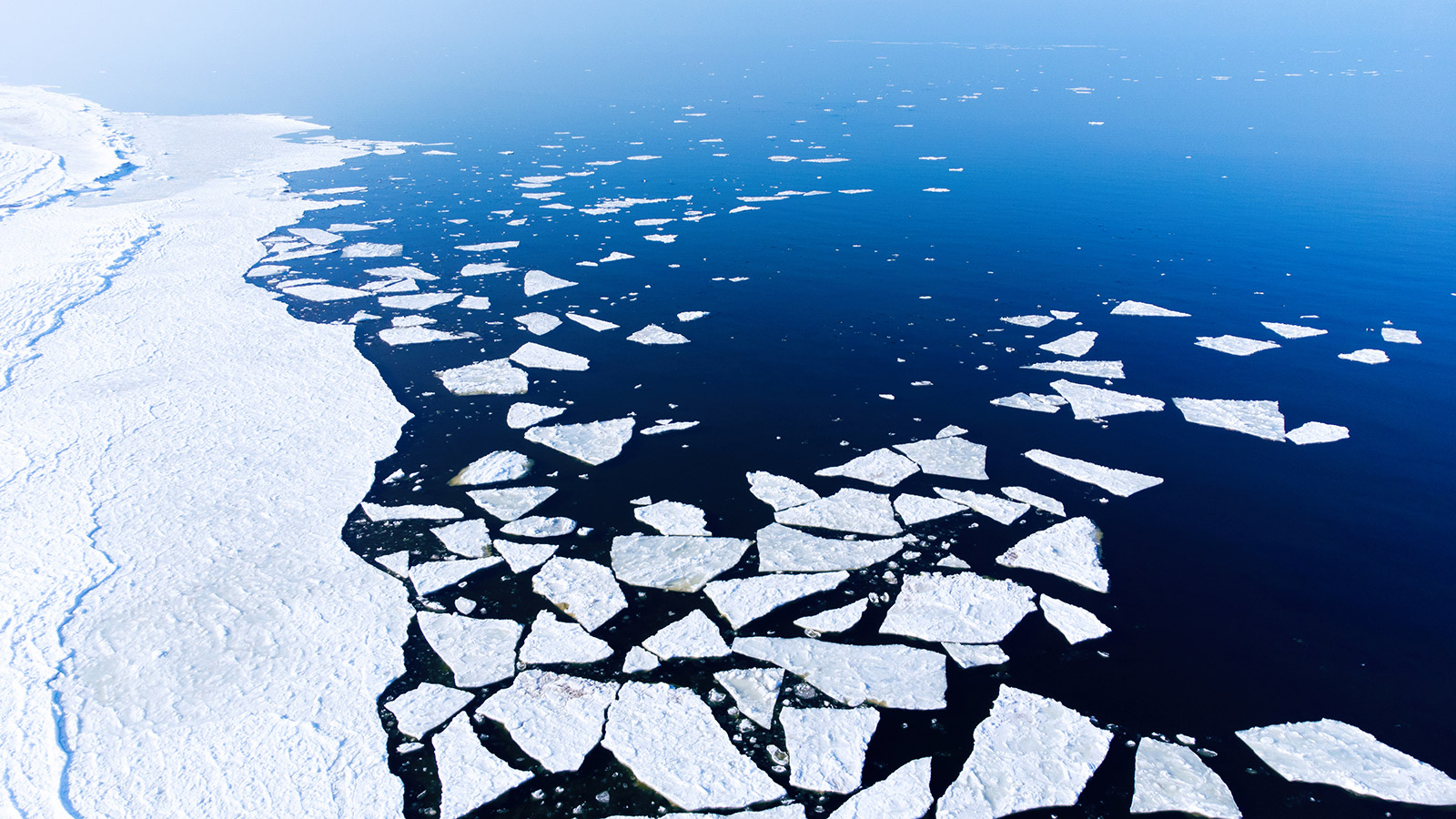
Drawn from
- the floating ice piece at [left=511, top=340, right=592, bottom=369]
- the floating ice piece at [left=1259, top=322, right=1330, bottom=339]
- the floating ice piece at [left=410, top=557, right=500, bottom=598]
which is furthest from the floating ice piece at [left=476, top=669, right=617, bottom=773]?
the floating ice piece at [left=1259, top=322, right=1330, bottom=339]

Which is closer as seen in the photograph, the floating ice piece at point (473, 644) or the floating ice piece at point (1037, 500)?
the floating ice piece at point (473, 644)

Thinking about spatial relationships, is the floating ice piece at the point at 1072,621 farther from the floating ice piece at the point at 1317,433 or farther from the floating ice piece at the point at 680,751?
the floating ice piece at the point at 1317,433

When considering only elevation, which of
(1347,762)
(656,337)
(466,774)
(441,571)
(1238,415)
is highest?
(656,337)

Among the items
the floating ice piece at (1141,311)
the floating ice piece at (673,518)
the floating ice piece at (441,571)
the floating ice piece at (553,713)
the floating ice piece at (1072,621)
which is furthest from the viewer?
the floating ice piece at (1141,311)

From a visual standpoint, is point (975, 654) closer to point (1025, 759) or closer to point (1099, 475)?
point (1025, 759)

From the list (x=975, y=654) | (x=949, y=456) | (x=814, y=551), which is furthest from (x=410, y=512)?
Result: (x=949, y=456)

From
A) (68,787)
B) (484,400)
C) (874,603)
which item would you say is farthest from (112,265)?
(874,603)

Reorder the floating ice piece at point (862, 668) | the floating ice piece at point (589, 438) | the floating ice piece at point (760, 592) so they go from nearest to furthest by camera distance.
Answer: the floating ice piece at point (862, 668) → the floating ice piece at point (760, 592) → the floating ice piece at point (589, 438)

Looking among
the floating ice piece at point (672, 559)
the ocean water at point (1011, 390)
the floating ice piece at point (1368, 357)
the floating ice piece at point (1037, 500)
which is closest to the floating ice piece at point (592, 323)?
the ocean water at point (1011, 390)
